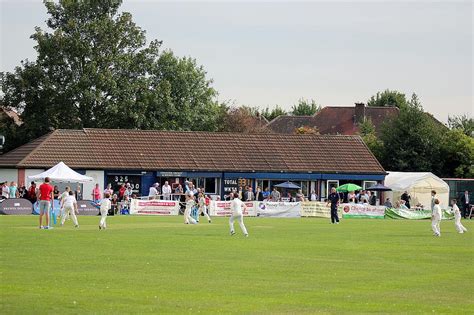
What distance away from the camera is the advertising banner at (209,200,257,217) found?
59.5 m

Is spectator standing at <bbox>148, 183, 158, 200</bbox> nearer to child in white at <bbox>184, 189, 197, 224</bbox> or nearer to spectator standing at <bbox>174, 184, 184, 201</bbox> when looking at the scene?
spectator standing at <bbox>174, 184, 184, 201</bbox>

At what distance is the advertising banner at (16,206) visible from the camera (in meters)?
52.4

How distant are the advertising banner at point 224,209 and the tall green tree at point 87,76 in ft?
82.3

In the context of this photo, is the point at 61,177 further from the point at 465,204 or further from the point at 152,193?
the point at 465,204

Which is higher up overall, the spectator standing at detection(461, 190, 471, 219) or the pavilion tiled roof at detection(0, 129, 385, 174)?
the pavilion tiled roof at detection(0, 129, 385, 174)

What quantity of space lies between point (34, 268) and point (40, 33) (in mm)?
61859

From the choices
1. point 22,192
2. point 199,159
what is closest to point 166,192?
point 22,192

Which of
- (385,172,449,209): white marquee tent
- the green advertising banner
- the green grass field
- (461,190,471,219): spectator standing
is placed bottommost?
the green grass field

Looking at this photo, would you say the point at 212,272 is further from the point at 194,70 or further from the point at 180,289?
the point at 194,70

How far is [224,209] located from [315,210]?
564 cm

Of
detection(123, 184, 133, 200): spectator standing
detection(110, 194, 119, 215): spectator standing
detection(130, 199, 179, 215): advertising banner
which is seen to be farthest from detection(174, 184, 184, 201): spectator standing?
detection(110, 194, 119, 215): spectator standing

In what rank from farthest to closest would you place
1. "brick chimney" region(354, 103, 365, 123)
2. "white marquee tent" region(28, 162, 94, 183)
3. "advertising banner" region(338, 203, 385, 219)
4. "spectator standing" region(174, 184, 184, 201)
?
"brick chimney" region(354, 103, 365, 123)
"spectator standing" region(174, 184, 184, 201)
"advertising banner" region(338, 203, 385, 219)
"white marquee tent" region(28, 162, 94, 183)

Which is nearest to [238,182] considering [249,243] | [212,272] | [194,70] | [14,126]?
[14,126]

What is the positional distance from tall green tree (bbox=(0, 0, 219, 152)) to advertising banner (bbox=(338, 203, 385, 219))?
25893 mm
